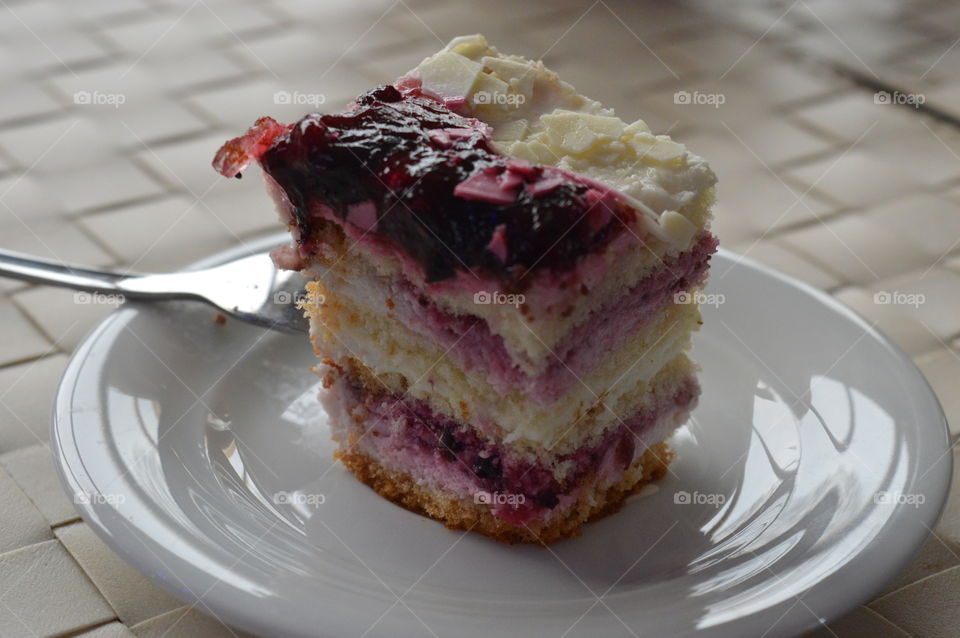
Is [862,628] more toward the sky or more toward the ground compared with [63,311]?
more toward the ground

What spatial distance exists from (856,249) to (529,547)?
1.77 m

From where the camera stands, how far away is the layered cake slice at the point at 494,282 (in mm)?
1979

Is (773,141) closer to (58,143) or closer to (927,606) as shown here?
(927,606)

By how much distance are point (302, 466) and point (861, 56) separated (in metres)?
3.35

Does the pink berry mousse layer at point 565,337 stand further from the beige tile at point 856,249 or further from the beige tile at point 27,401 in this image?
the beige tile at point 856,249

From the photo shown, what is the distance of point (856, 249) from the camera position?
346cm

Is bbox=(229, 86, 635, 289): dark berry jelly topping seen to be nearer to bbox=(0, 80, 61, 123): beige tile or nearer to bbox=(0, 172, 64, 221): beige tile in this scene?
bbox=(0, 172, 64, 221): beige tile

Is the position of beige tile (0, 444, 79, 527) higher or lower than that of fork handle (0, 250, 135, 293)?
lower

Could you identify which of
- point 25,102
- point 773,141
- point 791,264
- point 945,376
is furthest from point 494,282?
point 25,102

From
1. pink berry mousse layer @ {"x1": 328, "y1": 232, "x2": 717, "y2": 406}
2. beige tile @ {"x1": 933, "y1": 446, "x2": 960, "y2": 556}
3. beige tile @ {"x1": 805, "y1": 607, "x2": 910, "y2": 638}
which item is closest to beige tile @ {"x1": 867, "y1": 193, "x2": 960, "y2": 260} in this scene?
beige tile @ {"x1": 933, "y1": 446, "x2": 960, "y2": 556}

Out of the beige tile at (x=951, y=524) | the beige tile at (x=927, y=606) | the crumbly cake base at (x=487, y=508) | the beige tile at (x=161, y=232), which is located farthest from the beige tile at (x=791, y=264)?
the beige tile at (x=161, y=232)

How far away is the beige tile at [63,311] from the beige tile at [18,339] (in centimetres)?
2

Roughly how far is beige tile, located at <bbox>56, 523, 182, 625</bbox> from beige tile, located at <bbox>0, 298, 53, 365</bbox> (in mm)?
751

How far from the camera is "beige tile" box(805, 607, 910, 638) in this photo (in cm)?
205
